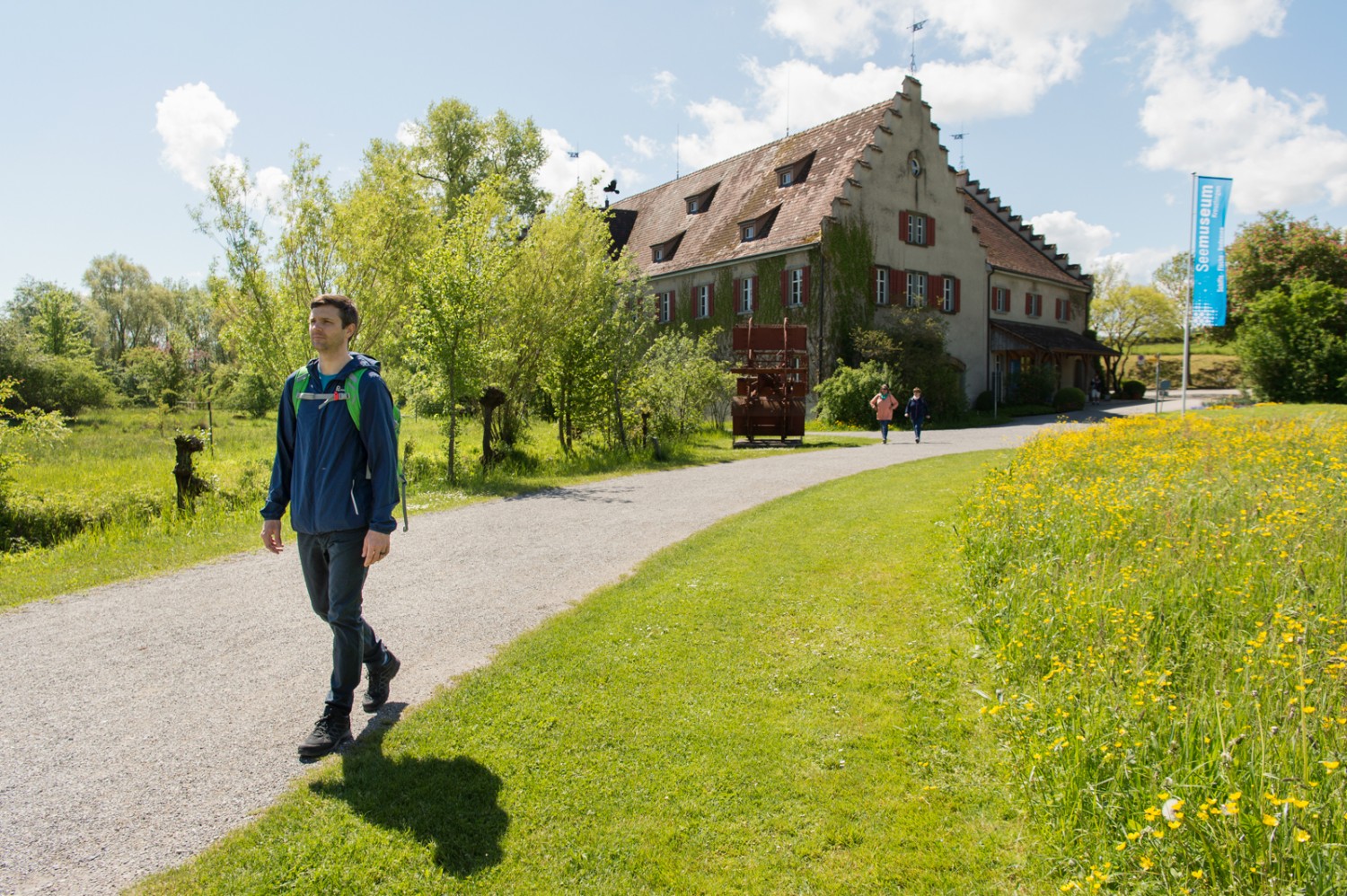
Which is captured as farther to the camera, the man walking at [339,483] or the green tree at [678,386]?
the green tree at [678,386]

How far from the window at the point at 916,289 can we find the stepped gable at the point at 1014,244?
282 inches

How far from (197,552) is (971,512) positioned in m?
8.95

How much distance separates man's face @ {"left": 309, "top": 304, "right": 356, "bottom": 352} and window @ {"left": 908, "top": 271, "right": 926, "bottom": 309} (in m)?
30.4

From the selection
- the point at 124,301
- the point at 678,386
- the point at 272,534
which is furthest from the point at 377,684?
the point at 124,301

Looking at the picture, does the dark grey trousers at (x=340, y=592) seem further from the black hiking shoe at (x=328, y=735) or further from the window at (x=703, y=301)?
the window at (x=703, y=301)

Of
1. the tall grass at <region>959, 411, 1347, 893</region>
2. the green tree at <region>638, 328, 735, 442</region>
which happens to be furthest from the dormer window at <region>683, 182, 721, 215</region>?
Result: the tall grass at <region>959, 411, 1347, 893</region>

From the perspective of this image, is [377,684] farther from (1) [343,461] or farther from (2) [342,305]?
(2) [342,305]

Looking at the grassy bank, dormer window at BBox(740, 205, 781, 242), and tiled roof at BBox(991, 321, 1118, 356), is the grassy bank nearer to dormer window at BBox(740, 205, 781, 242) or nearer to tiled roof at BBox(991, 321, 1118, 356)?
dormer window at BBox(740, 205, 781, 242)

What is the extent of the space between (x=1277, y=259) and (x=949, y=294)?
52.7 ft

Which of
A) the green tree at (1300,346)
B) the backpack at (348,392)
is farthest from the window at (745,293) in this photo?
the backpack at (348,392)

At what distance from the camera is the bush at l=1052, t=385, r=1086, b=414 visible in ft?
120

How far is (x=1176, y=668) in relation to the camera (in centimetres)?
436

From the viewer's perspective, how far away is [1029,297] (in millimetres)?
39594

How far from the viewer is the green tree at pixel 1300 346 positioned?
93.6 ft
